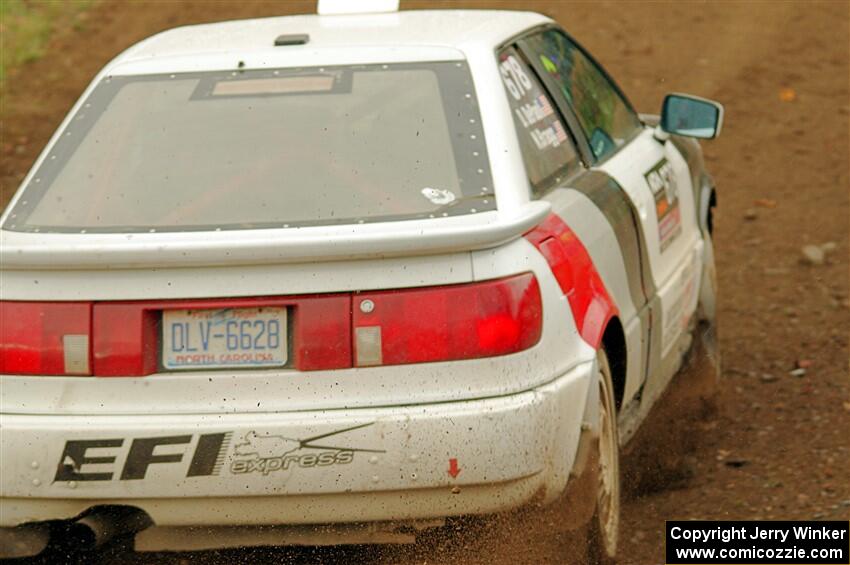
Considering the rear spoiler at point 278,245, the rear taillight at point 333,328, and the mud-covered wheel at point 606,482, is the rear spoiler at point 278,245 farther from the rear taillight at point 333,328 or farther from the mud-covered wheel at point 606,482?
the mud-covered wheel at point 606,482

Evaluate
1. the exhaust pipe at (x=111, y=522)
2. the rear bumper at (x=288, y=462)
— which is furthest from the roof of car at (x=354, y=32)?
the exhaust pipe at (x=111, y=522)

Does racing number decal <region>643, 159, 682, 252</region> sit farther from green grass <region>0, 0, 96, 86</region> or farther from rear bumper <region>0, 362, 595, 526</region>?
green grass <region>0, 0, 96, 86</region>

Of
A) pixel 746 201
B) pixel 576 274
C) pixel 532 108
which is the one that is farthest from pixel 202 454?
pixel 746 201

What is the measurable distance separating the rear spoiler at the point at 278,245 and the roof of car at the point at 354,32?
38.5 inches

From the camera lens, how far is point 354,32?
17.1ft

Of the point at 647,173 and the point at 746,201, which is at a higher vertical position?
the point at 647,173

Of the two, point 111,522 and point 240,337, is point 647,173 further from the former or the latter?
point 111,522

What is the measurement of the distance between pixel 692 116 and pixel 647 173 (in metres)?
0.50

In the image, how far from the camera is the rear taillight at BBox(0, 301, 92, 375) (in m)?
4.14

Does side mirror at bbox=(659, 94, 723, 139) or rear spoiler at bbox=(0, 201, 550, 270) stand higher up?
rear spoiler at bbox=(0, 201, 550, 270)

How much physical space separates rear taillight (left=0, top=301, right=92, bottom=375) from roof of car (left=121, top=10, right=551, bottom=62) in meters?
1.19

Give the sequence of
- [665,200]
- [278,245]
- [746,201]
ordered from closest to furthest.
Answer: [278,245]
[665,200]
[746,201]

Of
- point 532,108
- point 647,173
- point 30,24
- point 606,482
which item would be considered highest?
point 532,108

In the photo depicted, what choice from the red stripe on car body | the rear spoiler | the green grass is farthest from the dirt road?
the rear spoiler
